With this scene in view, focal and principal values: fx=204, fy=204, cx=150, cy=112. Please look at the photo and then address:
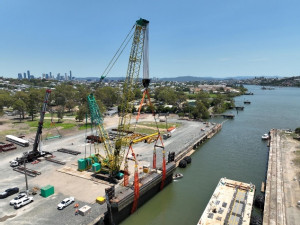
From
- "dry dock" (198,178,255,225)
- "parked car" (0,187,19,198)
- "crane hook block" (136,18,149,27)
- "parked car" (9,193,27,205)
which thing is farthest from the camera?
"crane hook block" (136,18,149,27)

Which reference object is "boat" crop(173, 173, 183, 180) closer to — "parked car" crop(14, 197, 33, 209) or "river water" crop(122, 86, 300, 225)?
"river water" crop(122, 86, 300, 225)

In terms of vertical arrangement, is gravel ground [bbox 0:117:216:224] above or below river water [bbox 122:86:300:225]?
above

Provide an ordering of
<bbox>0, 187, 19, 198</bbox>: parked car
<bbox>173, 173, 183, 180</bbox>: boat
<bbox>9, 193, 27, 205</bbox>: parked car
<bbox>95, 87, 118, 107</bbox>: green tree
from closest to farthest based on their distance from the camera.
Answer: <bbox>9, 193, 27, 205</bbox>: parked car → <bbox>0, 187, 19, 198</bbox>: parked car → <bbox>173, 173, 183, 180</bbox>: boat → <bbox>95, 87, 118, 107</bbox>: green tree

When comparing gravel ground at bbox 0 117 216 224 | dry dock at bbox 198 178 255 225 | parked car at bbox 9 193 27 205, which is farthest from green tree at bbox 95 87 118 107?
dry dock at bbox 198 178 255 225

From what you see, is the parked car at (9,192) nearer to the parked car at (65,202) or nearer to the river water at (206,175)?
the parked car at (65,202)

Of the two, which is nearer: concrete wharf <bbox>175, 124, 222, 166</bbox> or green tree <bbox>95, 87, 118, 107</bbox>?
concrete wharf <bbox>175, 124, 222, 166</bbox>

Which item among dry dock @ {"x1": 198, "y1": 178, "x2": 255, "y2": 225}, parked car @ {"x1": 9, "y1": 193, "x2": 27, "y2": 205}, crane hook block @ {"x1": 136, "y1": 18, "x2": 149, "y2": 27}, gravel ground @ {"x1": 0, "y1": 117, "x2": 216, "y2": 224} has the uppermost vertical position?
crane hook block @ {"x1": 136, "y1": 18, "x2": 149, "y2": 27}

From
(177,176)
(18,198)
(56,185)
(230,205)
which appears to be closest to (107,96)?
(177,176)

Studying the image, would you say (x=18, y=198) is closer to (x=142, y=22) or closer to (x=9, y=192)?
(x=9, y=192)
